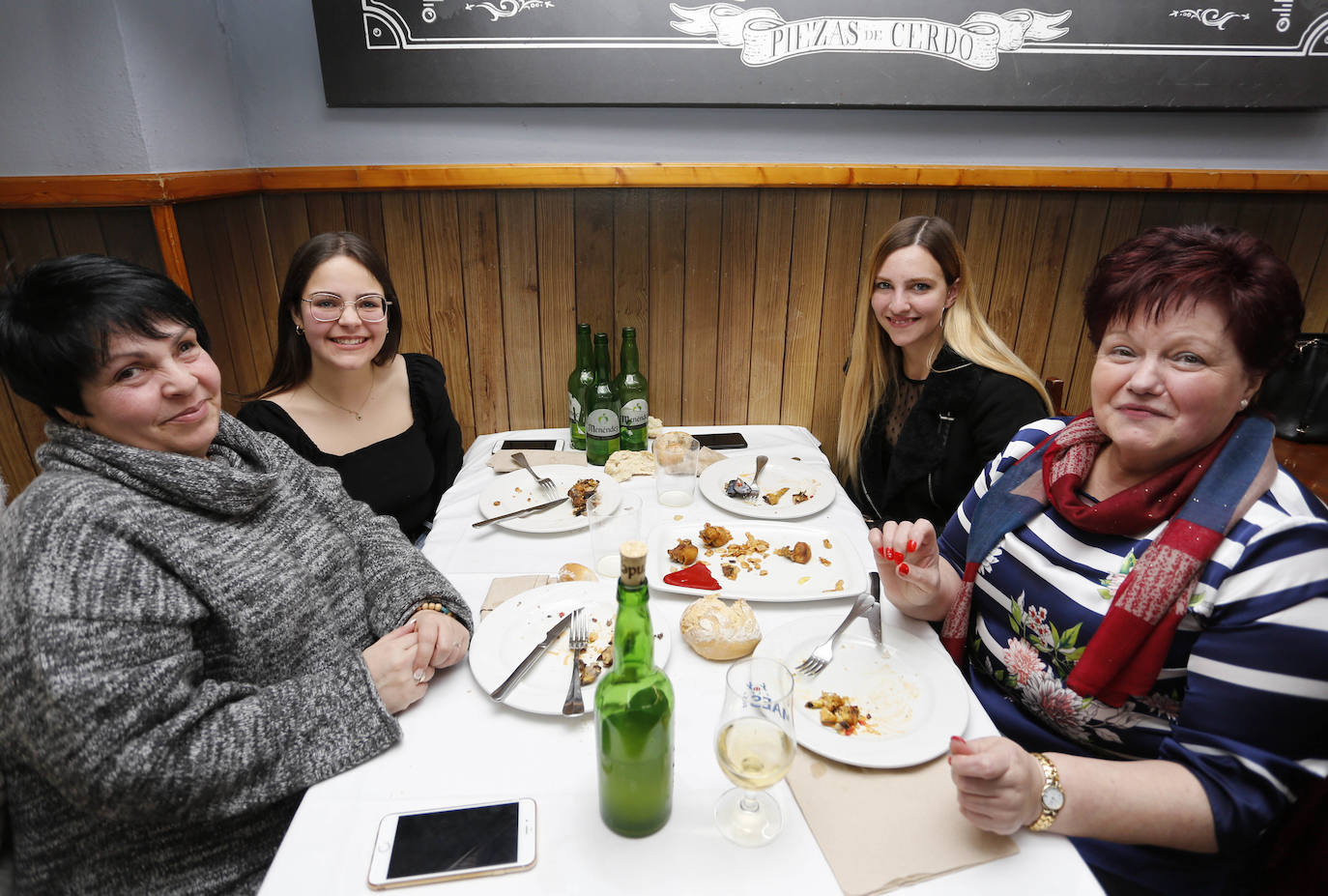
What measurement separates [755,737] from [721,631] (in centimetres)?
28

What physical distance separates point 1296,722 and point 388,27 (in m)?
2.52

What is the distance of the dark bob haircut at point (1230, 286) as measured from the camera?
95cm

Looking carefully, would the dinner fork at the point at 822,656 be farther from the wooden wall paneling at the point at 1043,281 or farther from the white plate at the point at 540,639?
the wooden wall paneling at the point at 1043,281

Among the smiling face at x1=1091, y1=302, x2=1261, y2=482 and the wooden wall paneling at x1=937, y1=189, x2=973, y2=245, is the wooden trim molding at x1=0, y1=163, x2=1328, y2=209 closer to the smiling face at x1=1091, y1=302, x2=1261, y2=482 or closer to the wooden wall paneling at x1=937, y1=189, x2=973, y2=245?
the wooden wall paneling at x1=937, y1=189, x2=973, y2=245

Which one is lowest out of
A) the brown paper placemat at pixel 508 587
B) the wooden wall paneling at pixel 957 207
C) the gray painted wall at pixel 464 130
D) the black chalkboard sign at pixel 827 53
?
the brown paper placemat at pixel 508 587

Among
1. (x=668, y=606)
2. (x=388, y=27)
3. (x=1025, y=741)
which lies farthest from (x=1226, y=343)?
(x=388, y=27)

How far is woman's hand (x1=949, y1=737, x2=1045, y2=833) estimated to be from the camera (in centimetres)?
78

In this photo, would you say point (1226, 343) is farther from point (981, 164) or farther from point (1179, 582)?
point (981, 164)

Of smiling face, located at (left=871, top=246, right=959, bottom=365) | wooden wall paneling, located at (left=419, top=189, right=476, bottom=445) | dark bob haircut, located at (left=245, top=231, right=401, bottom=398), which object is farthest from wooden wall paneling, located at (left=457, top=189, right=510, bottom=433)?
smiling face, located at (left=871, top=246, right=959, bottom=365)

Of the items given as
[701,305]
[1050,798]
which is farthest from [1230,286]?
[701,305]

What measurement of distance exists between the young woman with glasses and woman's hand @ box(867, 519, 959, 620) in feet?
4.20

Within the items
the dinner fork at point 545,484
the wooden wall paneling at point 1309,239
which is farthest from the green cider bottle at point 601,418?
the wooden wall paneling at point 1309,239

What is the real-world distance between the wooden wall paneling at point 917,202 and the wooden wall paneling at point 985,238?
147 mm

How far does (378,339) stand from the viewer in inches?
70.3
